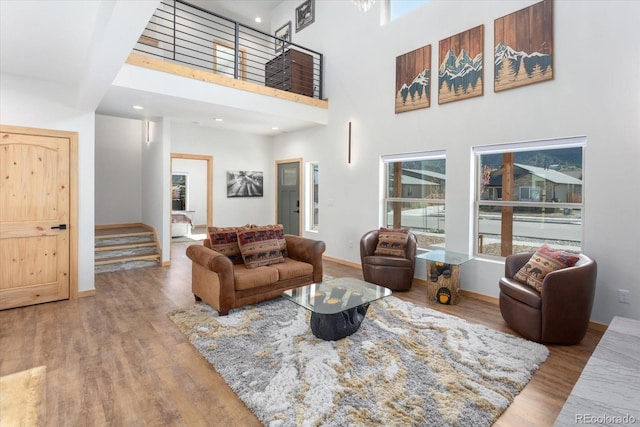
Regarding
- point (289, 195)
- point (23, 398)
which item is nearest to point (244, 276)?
point (23, 398)

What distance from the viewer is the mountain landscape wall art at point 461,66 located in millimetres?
4047

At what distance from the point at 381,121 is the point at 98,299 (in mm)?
4707

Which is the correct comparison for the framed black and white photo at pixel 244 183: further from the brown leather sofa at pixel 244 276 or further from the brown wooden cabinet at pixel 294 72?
the brown leather sofa at pixel 244 276

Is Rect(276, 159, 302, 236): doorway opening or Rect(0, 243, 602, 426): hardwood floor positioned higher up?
Rect(276, 159, 302, 236): doorway opening

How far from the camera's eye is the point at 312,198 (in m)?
6.89

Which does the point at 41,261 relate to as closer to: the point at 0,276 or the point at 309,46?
the point at 0,276

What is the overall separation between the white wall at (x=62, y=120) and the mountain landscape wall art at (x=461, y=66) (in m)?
4.61

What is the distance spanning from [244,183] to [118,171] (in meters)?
2.63

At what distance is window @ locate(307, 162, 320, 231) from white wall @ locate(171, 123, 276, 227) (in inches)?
47.7

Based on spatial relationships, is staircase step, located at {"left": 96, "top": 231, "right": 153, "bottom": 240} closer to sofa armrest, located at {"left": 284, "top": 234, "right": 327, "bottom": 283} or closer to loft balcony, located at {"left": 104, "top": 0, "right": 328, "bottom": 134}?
loft balcony, located at {"left": 104, "top": 0, "right": 328, "bottom": 134}

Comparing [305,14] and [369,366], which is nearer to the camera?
[369,366]

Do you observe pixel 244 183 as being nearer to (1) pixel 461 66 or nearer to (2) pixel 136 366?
(1) pixel 461 66

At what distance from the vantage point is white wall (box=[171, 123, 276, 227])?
6598 millimetres

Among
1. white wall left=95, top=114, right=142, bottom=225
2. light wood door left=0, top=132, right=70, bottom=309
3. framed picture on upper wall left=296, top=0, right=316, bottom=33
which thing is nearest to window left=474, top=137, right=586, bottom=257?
framed picture on upper wall left=296, top=0, right=316, bottom=33
